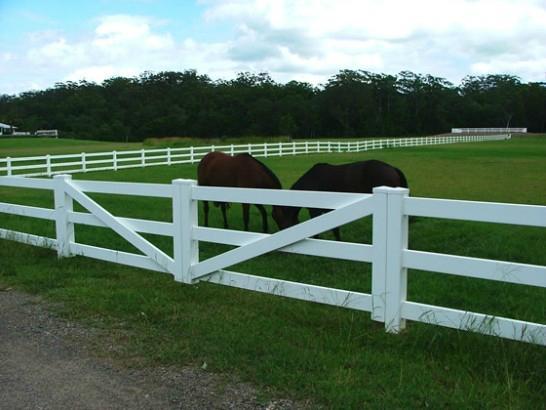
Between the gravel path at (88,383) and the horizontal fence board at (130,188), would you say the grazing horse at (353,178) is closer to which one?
the horizontal fence board at (130,188)

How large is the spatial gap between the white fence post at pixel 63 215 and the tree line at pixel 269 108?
9991cm

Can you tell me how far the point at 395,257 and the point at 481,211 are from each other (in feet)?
2.44

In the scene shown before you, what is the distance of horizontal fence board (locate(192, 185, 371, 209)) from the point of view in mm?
5141

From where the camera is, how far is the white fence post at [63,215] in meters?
7.91

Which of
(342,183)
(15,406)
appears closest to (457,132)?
(342,183)

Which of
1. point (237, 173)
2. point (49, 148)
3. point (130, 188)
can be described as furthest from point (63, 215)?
point (49, 148)

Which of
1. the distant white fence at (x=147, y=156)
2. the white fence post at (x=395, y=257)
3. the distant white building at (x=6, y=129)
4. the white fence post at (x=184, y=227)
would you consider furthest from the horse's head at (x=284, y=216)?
the distant white building at (x=6, y=129)

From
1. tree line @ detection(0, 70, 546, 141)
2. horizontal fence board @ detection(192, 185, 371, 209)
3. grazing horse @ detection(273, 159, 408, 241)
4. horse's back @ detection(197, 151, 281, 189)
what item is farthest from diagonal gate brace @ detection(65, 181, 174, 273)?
tree line @ detection(0, 70, 546, 141)

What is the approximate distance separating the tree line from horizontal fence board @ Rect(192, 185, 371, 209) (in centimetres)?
10221

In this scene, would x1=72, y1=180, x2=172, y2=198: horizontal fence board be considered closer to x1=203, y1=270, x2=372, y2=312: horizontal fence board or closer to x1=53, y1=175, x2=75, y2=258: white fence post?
x1=53, y1=175, x2=75, y2=258: white fence post

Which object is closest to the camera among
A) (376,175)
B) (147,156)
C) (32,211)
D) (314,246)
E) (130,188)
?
(314,246)

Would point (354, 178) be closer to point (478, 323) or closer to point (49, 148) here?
point (478, 323)

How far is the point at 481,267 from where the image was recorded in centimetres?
429

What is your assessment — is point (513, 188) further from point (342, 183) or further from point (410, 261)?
point (410, 261)
